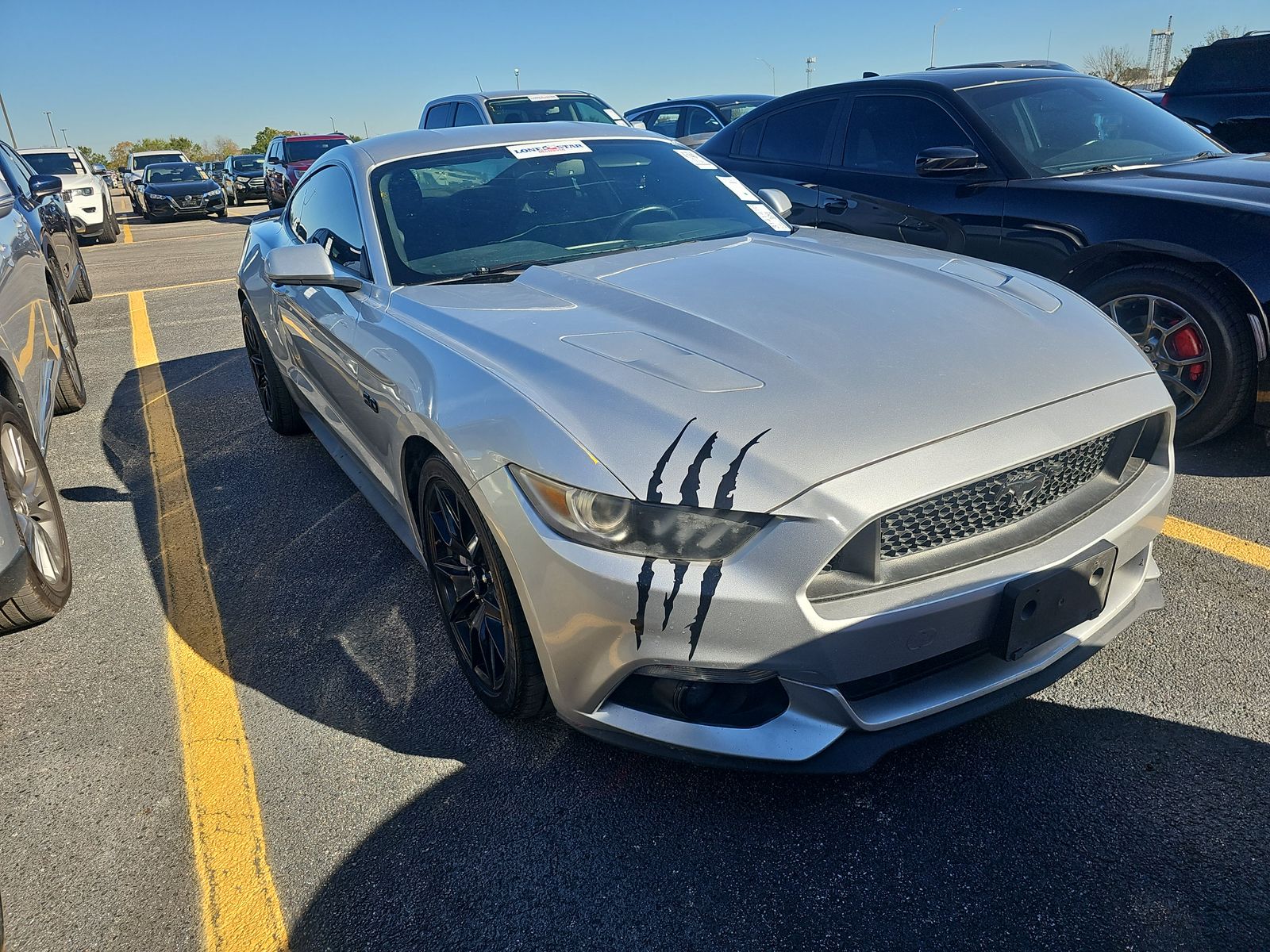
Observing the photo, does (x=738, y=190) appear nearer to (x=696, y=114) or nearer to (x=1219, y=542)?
(x=1219, y=542)

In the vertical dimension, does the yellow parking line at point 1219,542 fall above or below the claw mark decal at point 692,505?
below

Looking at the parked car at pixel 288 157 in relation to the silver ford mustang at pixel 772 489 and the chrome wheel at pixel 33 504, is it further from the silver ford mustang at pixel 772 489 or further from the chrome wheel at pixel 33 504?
the silver ford mustang at pixel 772 489

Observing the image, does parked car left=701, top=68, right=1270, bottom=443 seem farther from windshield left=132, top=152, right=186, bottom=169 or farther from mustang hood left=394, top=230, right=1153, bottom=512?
windshield left=132, top=152, right=186, bottom=169

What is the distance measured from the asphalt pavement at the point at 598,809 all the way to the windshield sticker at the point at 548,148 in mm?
1733

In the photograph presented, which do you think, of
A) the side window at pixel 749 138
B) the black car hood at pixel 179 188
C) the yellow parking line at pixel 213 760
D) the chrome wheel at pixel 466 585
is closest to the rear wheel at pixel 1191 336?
the side window at pixel 749 138

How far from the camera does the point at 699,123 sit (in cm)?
1159

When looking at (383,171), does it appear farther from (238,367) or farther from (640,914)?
(238,367)

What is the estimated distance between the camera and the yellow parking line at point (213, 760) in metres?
1.93

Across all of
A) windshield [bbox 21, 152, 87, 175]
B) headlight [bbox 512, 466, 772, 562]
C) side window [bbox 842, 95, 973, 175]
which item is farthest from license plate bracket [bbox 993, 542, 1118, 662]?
windshield [bbox 21, 152, 87, 175]

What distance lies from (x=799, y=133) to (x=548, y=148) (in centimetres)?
258

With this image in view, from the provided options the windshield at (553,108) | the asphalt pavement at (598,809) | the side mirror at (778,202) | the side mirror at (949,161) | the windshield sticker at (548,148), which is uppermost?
the windshield at (553,108)

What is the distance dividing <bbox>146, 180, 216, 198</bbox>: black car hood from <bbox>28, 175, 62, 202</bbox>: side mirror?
15.2 m

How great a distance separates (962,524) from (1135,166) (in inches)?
133

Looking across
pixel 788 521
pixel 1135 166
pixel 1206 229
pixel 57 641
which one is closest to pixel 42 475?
pixel 57 641
